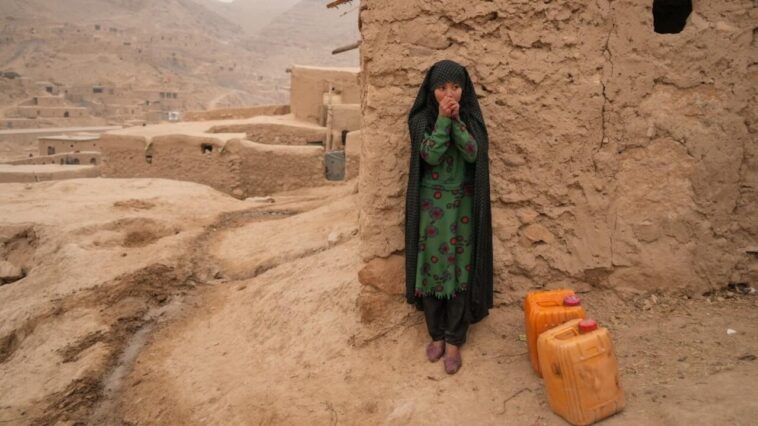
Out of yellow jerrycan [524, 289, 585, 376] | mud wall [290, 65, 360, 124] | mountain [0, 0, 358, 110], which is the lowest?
yellow jerrycan [524, 289, 585, 376]

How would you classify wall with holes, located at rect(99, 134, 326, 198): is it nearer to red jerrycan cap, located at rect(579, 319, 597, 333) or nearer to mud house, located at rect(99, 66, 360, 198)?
mud house, located at rect(99, 66, 360, 198)

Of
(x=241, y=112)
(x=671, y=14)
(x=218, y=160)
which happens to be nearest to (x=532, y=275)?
(x=671, y=14)

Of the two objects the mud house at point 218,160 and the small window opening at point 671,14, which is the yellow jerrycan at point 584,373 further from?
the mud house at point 218,160

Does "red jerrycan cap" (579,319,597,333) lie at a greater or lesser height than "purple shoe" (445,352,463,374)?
greater

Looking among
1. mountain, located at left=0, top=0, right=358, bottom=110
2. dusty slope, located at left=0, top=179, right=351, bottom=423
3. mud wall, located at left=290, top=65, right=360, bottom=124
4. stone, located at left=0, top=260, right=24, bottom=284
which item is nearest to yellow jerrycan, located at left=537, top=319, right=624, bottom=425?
dusty slope, located at left=0, top=179, right=351, bottom=423

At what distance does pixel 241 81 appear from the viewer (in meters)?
61.9

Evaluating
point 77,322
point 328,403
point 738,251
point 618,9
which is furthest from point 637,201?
point 77,322

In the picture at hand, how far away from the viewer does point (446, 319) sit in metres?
2.97

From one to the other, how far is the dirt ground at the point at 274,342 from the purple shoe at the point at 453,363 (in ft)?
0.14

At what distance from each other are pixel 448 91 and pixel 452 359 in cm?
135

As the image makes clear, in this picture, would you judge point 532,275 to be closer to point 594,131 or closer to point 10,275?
point 594,131

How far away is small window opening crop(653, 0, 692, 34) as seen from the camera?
132 inches

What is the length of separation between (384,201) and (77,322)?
2.99 metres

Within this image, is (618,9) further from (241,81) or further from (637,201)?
(241,81)
